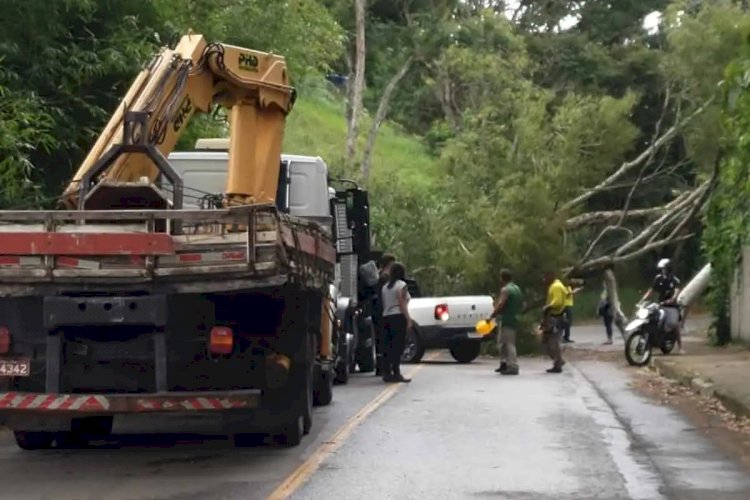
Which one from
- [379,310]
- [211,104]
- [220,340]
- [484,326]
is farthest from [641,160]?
[220,340]

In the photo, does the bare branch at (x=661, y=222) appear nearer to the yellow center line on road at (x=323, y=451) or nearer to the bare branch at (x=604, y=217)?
the bare branch at (x=604, y=217)

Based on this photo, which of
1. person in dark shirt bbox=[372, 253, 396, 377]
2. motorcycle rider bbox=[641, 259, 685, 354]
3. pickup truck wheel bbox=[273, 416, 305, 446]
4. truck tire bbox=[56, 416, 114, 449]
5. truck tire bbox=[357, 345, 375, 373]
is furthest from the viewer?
motorcycle rider bbox=[641, 259, 685, 354]

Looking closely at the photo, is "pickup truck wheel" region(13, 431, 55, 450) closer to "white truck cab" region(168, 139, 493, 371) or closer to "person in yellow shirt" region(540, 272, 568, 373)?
"white truck cab" region(168, 139, 493, 371)

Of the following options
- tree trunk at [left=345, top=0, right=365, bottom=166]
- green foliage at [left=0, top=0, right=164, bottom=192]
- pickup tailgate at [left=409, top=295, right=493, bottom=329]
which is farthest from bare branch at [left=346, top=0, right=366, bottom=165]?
green foliage at [left=0, top=0, right=164, bottom=192]

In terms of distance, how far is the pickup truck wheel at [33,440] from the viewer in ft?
42.9

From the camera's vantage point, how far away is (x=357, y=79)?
4116 cm

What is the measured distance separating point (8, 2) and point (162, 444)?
5.59 meters

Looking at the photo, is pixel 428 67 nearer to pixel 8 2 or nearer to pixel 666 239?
pixel 666 239

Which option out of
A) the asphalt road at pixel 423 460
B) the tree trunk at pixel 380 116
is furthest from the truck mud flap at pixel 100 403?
the tree trunk at pixel 380 116

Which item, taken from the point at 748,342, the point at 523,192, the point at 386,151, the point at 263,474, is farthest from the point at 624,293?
the point at 263,474

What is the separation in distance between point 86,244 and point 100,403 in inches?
48.2

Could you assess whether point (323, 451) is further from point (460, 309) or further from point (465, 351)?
point (465, 351)

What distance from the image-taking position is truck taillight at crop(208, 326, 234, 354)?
37.6 ft

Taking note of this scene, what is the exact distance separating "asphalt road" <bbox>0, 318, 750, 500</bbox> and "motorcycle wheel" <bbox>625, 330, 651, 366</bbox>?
8.44 metres
